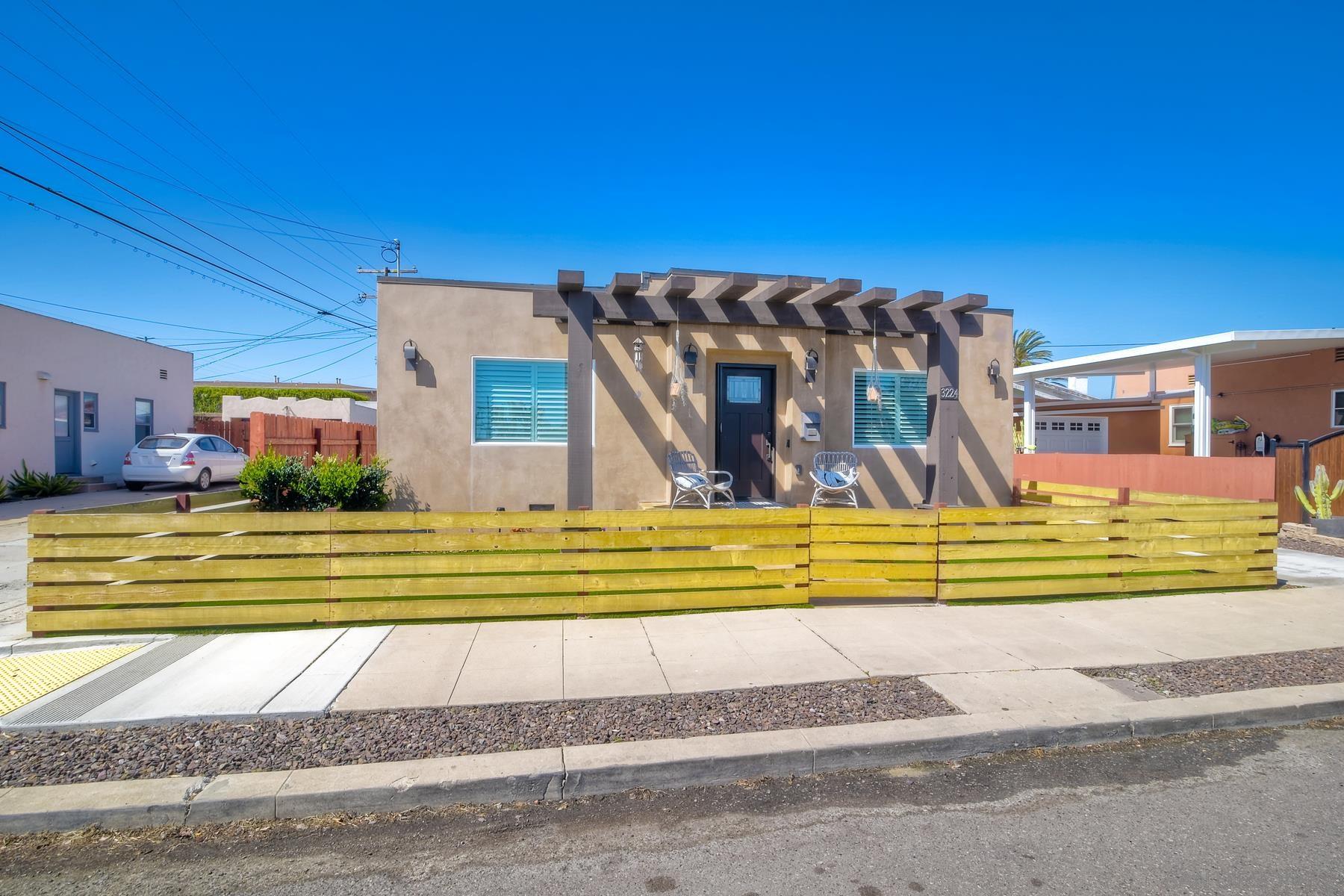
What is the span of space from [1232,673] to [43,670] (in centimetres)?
819

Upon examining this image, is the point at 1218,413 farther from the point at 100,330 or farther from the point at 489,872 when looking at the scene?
the point at 100,330

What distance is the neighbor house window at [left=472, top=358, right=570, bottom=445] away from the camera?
9.84 m

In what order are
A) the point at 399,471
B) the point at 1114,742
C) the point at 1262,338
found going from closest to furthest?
1. the point at 1114,742
2. the point at 399,471
3. the point at 1262,338

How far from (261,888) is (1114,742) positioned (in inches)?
174

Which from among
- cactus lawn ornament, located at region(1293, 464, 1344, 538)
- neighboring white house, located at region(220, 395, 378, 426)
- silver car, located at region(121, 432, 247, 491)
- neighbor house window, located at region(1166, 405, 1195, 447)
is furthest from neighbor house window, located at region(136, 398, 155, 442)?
neighbor house window, located at region(1166, 405, 1195, 447)

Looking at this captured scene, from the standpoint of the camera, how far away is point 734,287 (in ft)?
27.5

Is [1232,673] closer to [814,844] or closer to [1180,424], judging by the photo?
[814,844]

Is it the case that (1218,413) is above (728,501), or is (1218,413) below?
above

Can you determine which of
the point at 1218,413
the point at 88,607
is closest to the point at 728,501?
the point at 88,607

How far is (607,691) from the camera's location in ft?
14.9

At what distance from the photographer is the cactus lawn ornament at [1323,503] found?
10.7 metres

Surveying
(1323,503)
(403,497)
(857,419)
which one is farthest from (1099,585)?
A: (403,497)

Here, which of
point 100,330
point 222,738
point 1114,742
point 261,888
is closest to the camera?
point 261,888

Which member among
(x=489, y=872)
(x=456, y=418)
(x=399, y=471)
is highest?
(x=456, y=418)
